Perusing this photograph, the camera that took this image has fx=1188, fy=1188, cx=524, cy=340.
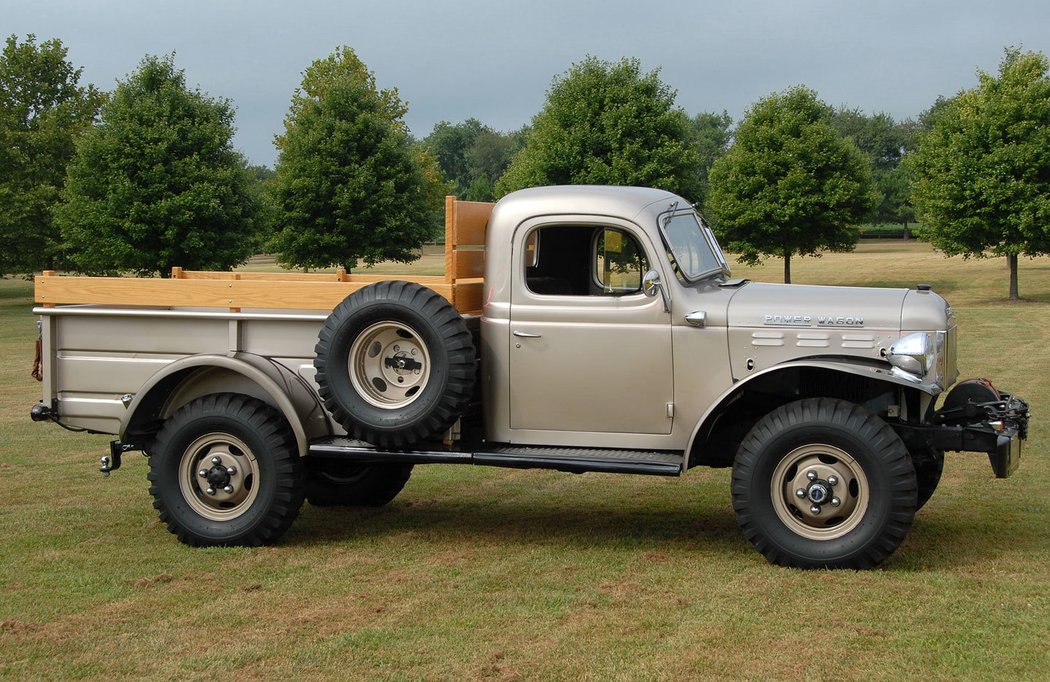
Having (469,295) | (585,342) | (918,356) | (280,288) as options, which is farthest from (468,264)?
(918,356)

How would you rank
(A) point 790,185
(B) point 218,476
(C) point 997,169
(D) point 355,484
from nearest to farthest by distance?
(B) point 218,476
(D) point 355,484
(C) point 997,169
(A) point 790,185

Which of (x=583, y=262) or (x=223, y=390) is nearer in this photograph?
(x=583, y=262)

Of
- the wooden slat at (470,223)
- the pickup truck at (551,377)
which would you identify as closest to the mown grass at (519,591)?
the pickup truck at (551,377)

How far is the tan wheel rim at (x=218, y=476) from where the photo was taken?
755 cm

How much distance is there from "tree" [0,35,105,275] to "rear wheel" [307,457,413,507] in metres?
38.2

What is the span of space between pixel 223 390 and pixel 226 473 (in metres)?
0.59

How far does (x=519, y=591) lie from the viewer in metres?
6.46

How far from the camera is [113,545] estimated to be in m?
7.63

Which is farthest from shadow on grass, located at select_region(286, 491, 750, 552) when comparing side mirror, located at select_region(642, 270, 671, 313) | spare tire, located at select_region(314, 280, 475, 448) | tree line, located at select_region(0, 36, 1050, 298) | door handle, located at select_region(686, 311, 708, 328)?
tree line, located at select_region(0, 36, 1050, 298)

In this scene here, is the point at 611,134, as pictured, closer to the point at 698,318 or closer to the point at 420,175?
the point at 420,175

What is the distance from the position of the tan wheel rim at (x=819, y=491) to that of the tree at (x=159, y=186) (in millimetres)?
31258

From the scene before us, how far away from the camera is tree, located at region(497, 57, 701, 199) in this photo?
119ft

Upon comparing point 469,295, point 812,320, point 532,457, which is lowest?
point 532,457

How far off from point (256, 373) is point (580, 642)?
9.68 ft
